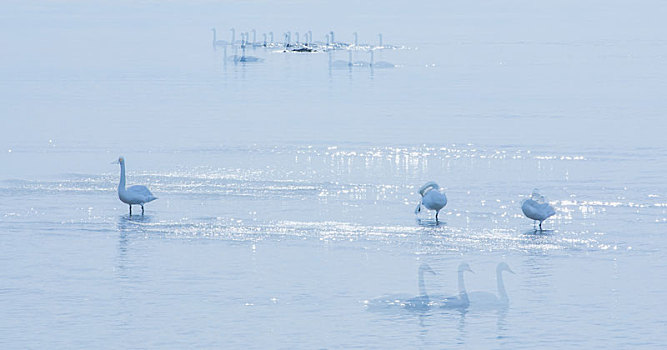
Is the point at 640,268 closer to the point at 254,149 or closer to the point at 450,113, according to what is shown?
the point at 254,149

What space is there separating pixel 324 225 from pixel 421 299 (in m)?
6.85

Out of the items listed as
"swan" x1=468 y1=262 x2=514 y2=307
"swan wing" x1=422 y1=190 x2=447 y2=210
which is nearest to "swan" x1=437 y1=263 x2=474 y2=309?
"swan" x1=468 y1=262 x2=514 y2=307

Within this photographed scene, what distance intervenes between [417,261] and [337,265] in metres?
1.53

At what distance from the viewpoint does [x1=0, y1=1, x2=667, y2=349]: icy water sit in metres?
20.1

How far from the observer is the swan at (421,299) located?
69.4 ft

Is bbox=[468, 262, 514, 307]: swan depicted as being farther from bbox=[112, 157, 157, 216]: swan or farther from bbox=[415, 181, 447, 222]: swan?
bbox=[112, 157, 157, 216]: swan

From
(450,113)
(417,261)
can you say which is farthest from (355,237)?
(450,113)

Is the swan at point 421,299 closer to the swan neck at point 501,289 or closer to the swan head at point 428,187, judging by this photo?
the swan neck at point 501,289

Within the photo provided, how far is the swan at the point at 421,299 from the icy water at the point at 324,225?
33cm

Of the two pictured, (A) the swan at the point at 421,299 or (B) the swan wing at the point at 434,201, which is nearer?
(A) the swan at the point at 421,299

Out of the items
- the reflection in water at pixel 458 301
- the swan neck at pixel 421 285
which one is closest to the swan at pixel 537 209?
the swan neck at pixel 421 285

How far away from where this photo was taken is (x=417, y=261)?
24406mm

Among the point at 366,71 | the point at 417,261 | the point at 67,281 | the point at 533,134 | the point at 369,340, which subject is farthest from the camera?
the point at 366,71

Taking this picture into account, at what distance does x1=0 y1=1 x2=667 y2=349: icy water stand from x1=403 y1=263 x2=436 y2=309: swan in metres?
0.33
